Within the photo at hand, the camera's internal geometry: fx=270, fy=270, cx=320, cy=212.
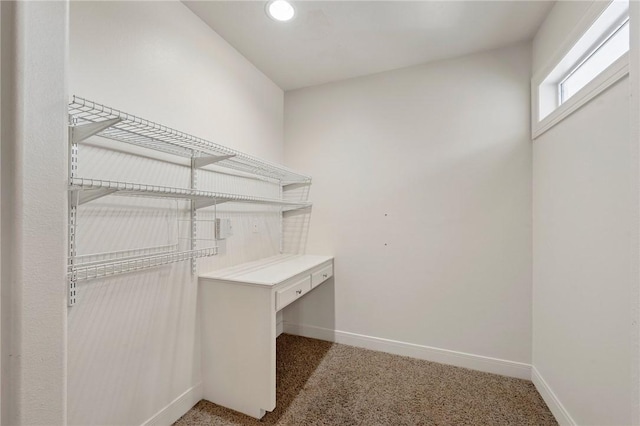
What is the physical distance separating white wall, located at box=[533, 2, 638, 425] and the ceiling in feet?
0.99

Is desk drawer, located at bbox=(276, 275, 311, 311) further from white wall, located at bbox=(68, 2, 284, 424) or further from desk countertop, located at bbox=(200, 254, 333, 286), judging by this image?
white wall, located at bbox=(68, 2, 284, 424)

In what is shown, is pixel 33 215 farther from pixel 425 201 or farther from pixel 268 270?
pixel 425 201

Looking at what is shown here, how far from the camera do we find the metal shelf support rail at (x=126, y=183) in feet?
3.50

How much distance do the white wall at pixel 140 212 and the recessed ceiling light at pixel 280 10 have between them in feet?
1.60

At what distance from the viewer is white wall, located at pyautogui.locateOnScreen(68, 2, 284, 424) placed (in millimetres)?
1205

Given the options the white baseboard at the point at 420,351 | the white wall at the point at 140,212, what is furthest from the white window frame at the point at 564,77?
the white wall at the point at 140,212

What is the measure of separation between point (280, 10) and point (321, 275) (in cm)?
195

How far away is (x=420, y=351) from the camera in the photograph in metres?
2.28

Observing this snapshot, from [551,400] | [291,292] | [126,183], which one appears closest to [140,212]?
[126,183]

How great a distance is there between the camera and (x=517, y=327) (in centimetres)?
202

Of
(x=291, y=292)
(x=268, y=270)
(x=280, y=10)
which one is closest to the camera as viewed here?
(x=280, y=10)

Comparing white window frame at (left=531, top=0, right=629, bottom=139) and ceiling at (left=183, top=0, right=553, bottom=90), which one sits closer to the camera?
white window frame at (left=531, top=0, right=629, bottom=139)

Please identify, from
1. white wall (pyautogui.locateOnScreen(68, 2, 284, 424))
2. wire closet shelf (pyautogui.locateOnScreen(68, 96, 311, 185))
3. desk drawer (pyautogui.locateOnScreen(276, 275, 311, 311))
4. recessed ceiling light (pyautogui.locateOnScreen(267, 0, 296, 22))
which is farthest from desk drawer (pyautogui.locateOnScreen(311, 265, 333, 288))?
recessed ceiling light (pyautogui.locateOnScreen(267, 0, 296, 22))

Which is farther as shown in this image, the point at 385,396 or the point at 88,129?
the point at 385,396
